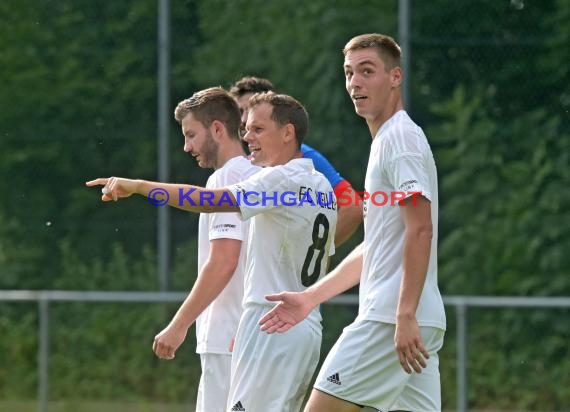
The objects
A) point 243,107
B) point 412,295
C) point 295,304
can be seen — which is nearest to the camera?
point 412,295

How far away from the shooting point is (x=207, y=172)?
10422 millimetres

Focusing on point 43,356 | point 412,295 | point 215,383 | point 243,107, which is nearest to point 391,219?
point 412,295

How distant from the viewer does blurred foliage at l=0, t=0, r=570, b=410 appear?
960 centimetres

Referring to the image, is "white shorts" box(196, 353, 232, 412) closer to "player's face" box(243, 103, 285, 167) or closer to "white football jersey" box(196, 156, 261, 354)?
"white football jersey" box(196, 156, 261, 354)

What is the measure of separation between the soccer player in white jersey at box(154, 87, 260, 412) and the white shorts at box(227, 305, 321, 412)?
349 mm

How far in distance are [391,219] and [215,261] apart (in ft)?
3.10

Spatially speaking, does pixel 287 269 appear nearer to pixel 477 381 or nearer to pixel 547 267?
pixel 477 381

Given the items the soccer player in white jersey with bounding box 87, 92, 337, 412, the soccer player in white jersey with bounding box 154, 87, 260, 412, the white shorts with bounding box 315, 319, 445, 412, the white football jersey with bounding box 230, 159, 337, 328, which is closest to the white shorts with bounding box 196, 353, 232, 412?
the soccer player in white jersey with bounding box 154, 87, 260, 412

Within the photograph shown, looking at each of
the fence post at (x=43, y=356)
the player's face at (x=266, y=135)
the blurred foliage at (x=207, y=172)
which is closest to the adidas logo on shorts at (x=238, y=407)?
the player's face at (x=266, y=135)

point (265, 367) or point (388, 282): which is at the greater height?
point (388, 282)

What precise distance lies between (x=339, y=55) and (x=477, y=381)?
2.87 meters

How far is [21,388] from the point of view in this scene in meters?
9.91

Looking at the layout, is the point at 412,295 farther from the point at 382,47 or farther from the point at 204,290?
the point at 204,290

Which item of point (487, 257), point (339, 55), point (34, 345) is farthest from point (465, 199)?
point (34, 345)
